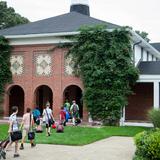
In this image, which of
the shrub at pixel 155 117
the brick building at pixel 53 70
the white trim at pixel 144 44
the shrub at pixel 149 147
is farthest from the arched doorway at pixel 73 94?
the shrub at pixel 149 147

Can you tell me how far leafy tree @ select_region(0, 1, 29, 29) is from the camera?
49.2 metres

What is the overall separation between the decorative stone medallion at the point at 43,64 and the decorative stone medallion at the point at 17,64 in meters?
1.21

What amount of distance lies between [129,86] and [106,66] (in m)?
2.16

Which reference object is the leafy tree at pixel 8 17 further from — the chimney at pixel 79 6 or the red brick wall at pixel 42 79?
the red brick wall at pixel 42 79

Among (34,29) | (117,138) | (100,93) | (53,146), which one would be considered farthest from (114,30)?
(53,146)

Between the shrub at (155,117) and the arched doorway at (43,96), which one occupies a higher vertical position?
the arched doorway at (43,96)

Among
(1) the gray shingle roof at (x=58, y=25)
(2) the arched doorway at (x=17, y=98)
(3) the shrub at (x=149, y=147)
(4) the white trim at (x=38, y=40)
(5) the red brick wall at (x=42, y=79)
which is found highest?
(1) the gray shingle roof at (x=58, y=25)

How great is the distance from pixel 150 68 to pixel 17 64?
9173mm

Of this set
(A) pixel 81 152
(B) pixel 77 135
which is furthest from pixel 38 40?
(A) pixel 81 152

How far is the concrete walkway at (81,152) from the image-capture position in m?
14.1

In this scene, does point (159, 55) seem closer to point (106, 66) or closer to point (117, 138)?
point (106, 66)

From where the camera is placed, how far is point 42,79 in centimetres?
2975

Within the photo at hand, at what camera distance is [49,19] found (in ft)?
111

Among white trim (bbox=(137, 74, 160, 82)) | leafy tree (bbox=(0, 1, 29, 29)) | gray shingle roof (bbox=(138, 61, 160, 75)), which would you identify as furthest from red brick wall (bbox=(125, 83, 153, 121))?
leafy tree (bbox=(0, 1, 29, 29))
